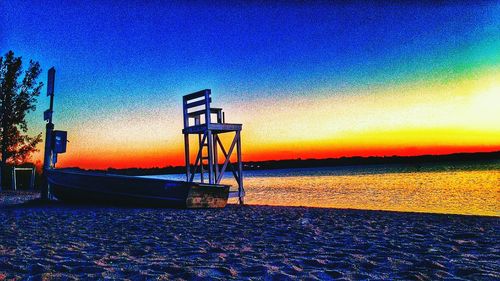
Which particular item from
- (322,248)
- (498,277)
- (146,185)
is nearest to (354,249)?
(322,248)

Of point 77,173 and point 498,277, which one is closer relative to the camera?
point 498,277

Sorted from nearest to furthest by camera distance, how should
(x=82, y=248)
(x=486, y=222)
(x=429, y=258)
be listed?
(x=429, y=258), (x=82, y=248), (x=486, y=222)

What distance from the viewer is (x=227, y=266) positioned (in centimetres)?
430

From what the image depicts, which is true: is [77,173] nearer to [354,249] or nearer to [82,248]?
[82,248]

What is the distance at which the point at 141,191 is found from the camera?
1177 centimetres

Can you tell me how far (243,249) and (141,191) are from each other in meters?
7.18

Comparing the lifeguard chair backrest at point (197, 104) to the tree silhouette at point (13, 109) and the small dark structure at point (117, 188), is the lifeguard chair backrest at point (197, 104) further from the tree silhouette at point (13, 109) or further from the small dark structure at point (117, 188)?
the tree silhouette at point (13, 109)

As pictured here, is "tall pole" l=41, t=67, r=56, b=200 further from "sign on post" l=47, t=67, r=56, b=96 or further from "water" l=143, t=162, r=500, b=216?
"water" l=143, t=162, r=500, b=216

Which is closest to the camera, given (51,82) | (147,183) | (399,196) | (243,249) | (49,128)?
(243,249)

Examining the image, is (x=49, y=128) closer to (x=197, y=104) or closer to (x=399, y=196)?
(x=197, y=104)

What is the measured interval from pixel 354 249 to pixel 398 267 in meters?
1.08

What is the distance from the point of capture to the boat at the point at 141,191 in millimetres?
11367

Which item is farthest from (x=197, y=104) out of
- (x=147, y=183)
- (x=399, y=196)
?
(x=399, y=196)

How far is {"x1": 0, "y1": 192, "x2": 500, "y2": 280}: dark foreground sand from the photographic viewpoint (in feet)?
13.3
